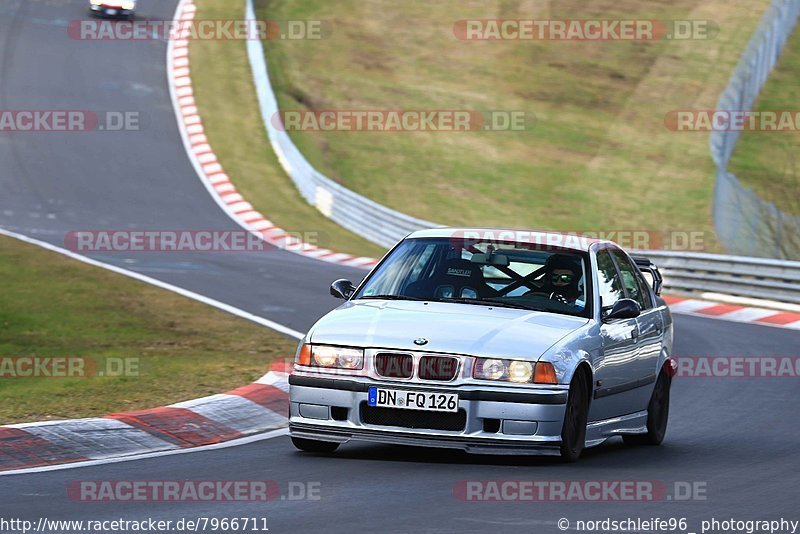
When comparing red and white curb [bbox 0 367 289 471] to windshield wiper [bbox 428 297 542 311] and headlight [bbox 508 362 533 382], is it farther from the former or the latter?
headlight [bbox 508 362 533 382]

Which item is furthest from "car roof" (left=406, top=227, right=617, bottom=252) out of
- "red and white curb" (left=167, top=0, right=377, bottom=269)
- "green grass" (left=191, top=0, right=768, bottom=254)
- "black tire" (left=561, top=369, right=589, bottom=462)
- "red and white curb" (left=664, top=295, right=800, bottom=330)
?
"green grass" (left=191, top=0, right=768, bottom=254)

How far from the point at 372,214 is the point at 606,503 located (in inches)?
867

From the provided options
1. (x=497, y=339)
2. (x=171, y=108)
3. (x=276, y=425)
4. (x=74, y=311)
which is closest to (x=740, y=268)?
(x=74, y=311)

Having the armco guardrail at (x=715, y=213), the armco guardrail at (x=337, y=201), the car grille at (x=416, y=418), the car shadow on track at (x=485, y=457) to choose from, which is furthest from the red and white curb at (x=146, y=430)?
the armco guardrail at (x=337, y=201)

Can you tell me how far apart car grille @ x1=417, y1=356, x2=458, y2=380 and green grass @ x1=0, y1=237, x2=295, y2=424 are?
3234 millimetres

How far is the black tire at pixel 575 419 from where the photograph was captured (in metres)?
8.81

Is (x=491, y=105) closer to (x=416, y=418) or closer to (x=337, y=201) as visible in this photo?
(x=337, y=201)

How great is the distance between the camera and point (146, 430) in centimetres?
1002

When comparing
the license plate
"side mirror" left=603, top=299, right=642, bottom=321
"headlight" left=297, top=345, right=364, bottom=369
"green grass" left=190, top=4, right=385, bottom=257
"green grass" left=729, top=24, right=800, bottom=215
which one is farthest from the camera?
"green grass" left=729, top=24, right=800, bottom=215

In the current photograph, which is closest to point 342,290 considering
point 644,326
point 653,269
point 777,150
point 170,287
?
point 644,326

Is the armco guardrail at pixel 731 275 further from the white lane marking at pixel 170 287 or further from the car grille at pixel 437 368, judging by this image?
the car grille at pixel 437 368

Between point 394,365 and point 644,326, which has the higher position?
point 394,365

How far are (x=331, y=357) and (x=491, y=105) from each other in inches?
1295

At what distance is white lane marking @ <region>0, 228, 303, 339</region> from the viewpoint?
55.8ft
